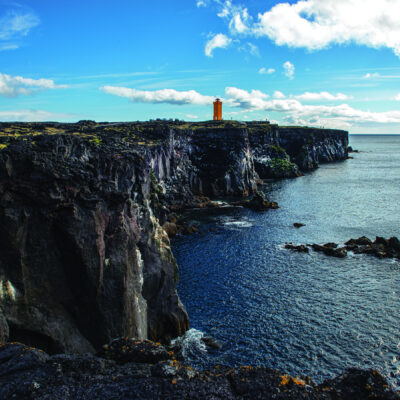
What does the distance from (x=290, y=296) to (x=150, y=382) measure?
1494 inches

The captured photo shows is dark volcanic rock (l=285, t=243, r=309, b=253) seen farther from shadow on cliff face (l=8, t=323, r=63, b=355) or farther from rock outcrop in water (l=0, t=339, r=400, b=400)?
rock outcrop in water (l=0, t=339, r=400, b=400)

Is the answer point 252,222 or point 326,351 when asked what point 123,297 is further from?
point 252,222

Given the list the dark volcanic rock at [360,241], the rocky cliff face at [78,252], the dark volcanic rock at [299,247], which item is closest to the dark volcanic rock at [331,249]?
the dark volcanic rock at [299,247]

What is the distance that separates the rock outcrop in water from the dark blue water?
70.5 ft

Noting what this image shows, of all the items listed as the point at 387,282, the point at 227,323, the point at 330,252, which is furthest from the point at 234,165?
the point at 227,323

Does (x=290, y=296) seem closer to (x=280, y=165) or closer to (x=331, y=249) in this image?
(x=331, y=249)

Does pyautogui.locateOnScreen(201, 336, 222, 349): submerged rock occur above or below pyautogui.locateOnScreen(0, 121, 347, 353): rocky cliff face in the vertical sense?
below

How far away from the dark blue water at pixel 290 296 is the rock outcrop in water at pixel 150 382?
21.5 meters

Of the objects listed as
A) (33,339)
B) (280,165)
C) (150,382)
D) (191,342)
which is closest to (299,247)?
(191,342)

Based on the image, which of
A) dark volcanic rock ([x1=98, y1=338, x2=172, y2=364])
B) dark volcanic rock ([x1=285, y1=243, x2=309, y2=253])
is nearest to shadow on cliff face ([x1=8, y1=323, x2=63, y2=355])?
dark volcanic rock ([x1=98, y1=338, x2=172, y2=364])

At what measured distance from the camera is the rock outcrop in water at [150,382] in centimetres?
1499

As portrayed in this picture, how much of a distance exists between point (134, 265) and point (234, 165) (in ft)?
323

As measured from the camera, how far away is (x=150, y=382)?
621 inches

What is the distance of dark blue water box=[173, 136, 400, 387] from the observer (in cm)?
3775
